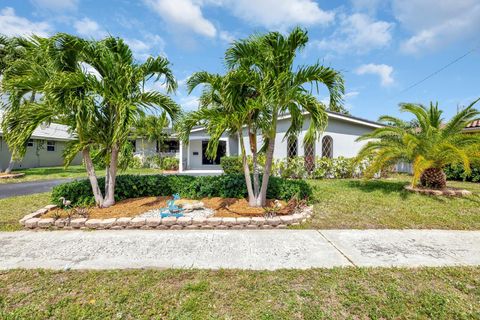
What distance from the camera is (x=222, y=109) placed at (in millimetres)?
6289

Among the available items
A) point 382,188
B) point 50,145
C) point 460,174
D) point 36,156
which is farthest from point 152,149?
point 460,174

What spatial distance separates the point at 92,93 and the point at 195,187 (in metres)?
3.72

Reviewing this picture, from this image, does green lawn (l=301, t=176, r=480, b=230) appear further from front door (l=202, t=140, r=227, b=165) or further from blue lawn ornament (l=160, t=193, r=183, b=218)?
front door (l=202, t=140, r=227, b=165)

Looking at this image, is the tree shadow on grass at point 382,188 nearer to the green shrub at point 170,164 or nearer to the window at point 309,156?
the window at point 309,156

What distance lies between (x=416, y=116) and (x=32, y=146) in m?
27.4

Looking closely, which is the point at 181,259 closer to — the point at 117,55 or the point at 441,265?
the point at 441,265

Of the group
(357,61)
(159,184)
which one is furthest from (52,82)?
(357,61)

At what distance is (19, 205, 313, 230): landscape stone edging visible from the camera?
5.12 meters

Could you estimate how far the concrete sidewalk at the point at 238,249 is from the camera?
3594 millimetres

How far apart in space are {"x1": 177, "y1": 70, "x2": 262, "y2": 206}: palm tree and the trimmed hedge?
3.03 ft

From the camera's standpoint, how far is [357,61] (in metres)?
12.2

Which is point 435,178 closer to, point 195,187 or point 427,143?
point 427,143

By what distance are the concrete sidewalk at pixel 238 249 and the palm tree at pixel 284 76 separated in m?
2.50

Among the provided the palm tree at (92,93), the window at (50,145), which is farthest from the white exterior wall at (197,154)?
the window at (50,145)
